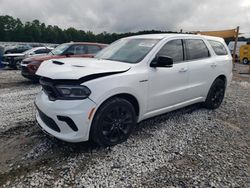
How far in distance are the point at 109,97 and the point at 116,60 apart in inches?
39.4

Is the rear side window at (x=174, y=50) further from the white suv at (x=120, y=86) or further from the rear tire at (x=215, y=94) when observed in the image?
the rear tire at (x=215, y=94)

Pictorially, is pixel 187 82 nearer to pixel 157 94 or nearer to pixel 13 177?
pixel 157 94

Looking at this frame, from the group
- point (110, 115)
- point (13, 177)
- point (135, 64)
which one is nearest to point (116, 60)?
point (135, 64)

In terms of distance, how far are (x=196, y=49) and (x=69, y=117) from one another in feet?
10.4

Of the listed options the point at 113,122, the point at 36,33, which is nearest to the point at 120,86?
the point at 113,122

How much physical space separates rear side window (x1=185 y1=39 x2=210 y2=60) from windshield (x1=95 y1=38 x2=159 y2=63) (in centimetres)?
89

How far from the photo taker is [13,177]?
267 centimetres

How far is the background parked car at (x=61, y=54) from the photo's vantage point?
25.7ft

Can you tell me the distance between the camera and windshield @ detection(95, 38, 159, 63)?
380 cm

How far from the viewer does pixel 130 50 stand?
4.08 m

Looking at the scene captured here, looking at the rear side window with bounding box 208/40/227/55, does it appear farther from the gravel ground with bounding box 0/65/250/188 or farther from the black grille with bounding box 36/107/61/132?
the black grille with bounding box 36/107/61/132

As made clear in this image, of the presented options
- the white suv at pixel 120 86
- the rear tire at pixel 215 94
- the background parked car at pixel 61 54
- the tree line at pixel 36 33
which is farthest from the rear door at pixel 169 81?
the tree line at pixel 36 33

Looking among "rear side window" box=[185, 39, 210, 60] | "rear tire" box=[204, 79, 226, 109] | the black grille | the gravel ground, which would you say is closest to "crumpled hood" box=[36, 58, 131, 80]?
the black grille

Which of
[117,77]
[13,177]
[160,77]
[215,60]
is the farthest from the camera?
[215,60]
